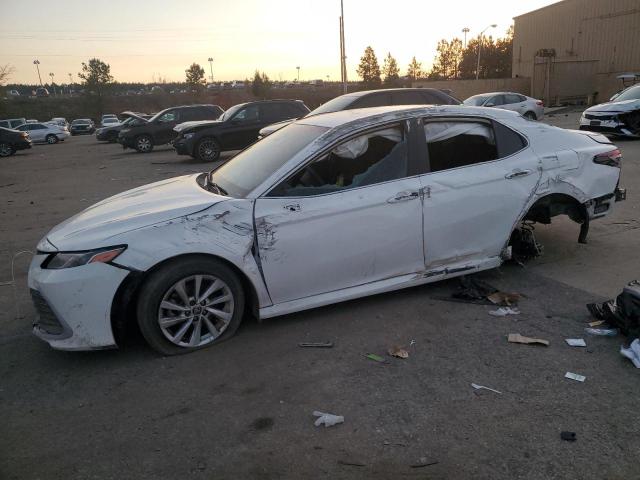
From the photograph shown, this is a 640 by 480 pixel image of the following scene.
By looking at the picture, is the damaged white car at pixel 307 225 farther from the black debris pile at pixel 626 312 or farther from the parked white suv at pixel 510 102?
the parked white suv at pixel 510 102

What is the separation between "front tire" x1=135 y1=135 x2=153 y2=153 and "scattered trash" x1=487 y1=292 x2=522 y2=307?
65.1 feet

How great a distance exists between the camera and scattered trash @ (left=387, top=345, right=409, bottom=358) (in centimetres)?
348

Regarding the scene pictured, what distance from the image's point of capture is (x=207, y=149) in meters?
16.0

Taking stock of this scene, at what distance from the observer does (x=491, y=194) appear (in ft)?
14.1

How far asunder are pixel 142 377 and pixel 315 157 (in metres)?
2.02

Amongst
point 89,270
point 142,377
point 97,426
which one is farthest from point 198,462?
point 89,270

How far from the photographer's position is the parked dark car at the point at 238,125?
1597cm

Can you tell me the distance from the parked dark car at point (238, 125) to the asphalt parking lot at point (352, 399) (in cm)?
1191

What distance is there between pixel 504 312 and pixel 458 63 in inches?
3044

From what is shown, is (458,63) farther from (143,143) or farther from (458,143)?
(458,143)

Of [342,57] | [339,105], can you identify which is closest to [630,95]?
[339,105]

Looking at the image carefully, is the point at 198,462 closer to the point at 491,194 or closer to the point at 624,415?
the point at 624,415

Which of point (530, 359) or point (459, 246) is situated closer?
point (530, 359)

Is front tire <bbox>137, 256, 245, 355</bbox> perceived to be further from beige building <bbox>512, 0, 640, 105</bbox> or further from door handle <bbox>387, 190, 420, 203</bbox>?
beige building <bbox>512, 0, 640, 105</bbox>
